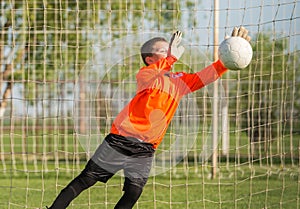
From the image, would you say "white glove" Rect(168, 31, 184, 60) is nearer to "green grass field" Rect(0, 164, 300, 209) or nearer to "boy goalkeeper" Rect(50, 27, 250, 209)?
"boy goalkeeper" Rect(50, 27, 250, 209)

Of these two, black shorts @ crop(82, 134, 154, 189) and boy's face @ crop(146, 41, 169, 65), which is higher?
boy's face @ crop(146, 41, 169, 65)

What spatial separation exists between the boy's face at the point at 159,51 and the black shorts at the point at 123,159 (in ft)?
2.01

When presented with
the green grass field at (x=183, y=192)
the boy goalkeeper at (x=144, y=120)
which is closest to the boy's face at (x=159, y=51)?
the boy goalkeeper at (x=144, y=120)

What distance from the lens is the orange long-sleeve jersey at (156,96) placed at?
4535 millimetres

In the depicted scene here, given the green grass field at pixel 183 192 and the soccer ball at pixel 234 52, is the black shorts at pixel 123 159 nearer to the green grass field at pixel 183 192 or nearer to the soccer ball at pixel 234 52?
the soccer ball at pixel 234 52

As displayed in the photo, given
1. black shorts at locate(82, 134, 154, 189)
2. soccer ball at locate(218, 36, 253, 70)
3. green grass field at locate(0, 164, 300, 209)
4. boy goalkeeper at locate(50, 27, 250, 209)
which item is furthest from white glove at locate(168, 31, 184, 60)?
green grass field at locate(0, 164, 300, 209)

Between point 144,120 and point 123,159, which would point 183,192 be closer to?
point 123,159

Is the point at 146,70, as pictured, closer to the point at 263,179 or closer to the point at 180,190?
the point at 180,190

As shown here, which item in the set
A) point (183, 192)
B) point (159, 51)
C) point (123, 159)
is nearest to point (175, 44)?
point (159, 51)

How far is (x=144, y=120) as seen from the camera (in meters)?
4.56

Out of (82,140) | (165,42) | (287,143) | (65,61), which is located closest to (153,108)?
(165,42)

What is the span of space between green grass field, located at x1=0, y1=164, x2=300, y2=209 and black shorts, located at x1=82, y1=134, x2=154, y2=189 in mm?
1419

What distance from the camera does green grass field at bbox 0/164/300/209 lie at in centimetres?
687

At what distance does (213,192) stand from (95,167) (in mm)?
4064
